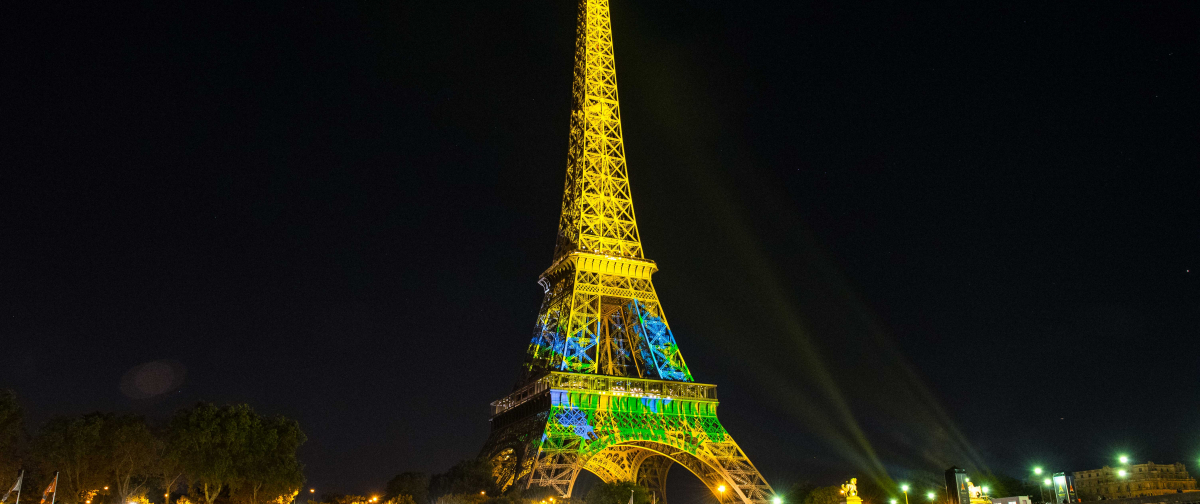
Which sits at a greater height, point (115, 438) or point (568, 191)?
point (568, 191)

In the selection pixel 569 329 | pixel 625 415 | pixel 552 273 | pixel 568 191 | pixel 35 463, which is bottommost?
pixel 35 463

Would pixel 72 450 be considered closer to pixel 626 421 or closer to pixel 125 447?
pixel 125 447

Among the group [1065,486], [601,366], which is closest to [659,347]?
[601,366]

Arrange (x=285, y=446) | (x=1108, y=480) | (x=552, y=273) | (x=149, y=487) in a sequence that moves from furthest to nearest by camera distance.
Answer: (x=1108, y=480) → (x=149, y=487) → (x=552, y=273) → (x=285, y=446)

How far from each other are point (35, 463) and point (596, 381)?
1368 inches

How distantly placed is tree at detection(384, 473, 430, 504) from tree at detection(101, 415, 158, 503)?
639 inches

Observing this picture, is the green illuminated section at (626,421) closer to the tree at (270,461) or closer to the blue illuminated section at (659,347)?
the blue illuminated section at (659,347)

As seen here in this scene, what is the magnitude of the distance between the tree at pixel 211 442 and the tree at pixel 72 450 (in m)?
4.55

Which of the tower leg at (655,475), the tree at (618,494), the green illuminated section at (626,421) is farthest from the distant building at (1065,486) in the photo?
the tower leg at (655,475)

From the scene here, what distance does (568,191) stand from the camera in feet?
216

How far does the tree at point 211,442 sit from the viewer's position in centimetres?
4581

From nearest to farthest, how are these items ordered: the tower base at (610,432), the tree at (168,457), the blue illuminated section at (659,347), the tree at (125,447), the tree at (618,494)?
1. the tree at (168,457)
2. the tree at (125,447)
3. the tower base at (610,432)
4. the tree at (618,494)
5. the blue illuminated section at (659,347)

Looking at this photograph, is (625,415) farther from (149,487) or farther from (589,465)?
(149,487)

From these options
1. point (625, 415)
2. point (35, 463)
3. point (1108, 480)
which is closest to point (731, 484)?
point (625, 415)
